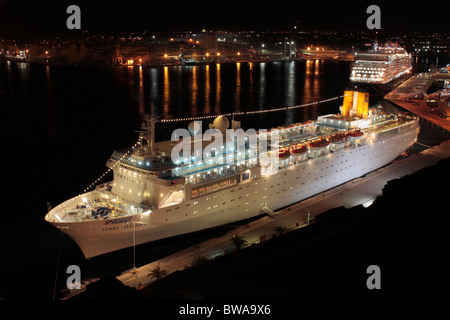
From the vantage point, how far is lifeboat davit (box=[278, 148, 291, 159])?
58.9 feet

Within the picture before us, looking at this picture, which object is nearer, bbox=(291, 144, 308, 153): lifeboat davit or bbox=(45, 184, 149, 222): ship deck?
bbox=(45, 184, 149, 222): ship deck

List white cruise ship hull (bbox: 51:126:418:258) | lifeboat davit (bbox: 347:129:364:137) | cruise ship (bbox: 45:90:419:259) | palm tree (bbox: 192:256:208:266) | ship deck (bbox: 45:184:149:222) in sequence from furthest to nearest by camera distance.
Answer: lifeboat davit (bbox: 347:129:364:137) → ship deck (bbox: 45:184:149:222) → cruise ship (bbox: 45:90:419:259) → white cruise ship hull (bbox: 51:126:418:258) → palm tree (bbox: 192:256:208:266)

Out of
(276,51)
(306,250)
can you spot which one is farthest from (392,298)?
(276,51)

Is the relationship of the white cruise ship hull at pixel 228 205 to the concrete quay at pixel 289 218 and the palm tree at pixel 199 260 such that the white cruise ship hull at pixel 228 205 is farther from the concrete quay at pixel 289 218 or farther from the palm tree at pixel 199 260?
the palm tree at pixel 199 260

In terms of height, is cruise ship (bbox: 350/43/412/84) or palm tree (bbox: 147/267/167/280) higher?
cruise ship (bbox: 350/43/412/84)

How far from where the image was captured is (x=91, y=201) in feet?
54.6

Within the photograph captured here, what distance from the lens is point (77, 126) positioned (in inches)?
1468

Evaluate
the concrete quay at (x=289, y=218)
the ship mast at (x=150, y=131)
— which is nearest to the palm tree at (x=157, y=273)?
the concrete quay at (x=289, y=218)

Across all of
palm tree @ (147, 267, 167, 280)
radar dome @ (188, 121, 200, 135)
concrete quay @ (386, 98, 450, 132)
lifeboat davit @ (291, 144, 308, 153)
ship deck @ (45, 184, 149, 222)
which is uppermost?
radar dome @ (188, 121, 200, 135)

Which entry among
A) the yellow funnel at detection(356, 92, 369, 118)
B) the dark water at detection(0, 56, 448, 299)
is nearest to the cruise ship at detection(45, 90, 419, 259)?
the dark water at detection(0, 56, 448, 299)

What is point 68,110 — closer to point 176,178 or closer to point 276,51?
point 176,178

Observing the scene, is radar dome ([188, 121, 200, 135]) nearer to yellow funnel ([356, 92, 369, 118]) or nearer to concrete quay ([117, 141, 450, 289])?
concrete quay ([117, 141, 450, 289])

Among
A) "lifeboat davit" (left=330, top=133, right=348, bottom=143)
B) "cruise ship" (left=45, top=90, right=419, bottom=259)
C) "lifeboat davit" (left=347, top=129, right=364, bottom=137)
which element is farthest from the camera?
"lifeboat davit" (left=347, top=129, right=364, bottom=137)

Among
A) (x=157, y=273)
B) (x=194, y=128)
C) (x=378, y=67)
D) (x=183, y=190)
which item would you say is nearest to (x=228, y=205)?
(x=183, y=190)
